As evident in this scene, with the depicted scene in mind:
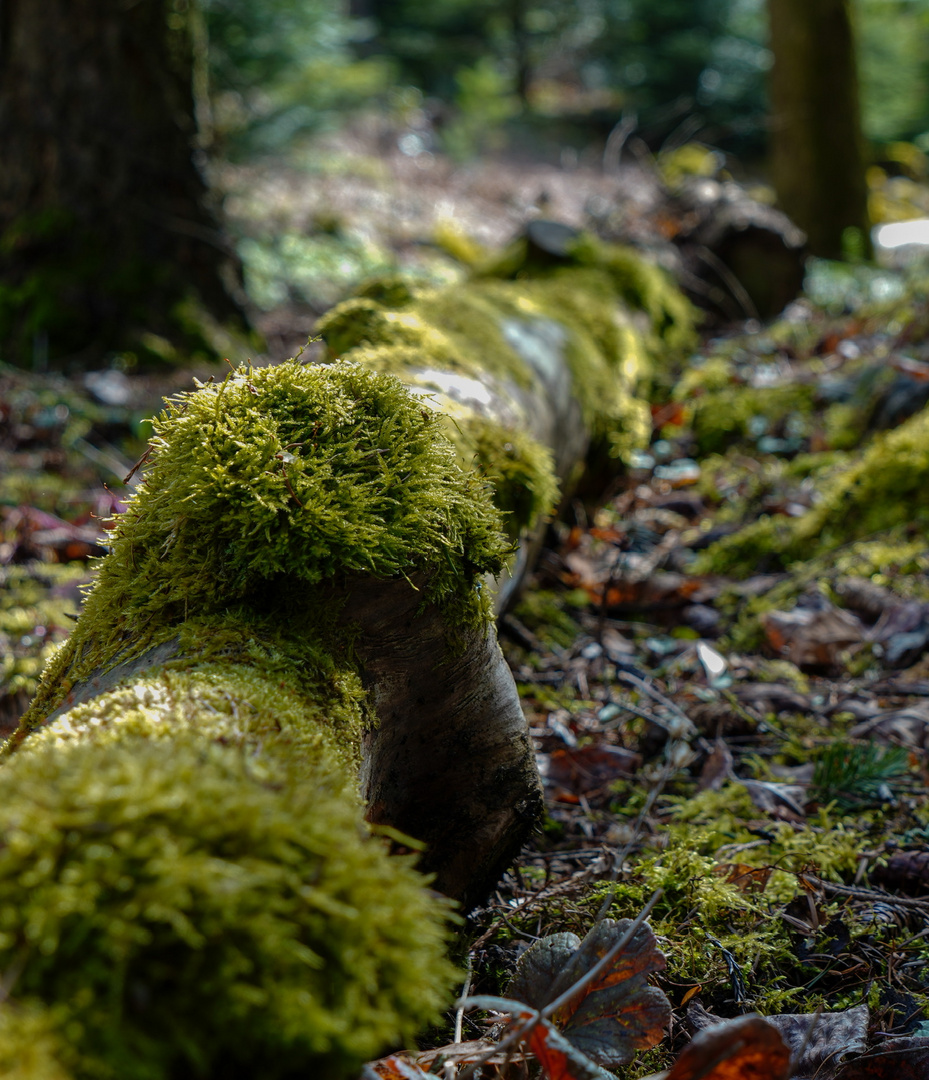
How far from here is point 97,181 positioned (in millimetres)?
5141

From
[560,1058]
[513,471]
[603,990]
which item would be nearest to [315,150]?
[513,471]

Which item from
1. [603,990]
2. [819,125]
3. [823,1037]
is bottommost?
[823,1037]

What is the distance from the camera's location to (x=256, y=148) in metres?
8.39

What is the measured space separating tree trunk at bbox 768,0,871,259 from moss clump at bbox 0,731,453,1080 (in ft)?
28.9

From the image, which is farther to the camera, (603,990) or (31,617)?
(31,617)

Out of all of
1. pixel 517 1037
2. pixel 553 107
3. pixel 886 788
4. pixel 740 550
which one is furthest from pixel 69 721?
pixel 553 107

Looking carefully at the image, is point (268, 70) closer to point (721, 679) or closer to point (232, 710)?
point (721, 679)

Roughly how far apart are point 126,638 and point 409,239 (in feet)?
31.8

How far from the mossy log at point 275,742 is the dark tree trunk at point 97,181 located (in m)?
3.33

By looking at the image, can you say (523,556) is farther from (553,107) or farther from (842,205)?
(553,107)

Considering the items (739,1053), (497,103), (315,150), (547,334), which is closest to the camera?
Answer: (739,1053)

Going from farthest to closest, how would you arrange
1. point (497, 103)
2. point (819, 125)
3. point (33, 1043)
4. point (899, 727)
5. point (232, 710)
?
point (497, 103) → point (819, 125) → point (899, 727) → point (232, 710) → point (33, 1043)

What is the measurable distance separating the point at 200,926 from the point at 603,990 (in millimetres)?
890

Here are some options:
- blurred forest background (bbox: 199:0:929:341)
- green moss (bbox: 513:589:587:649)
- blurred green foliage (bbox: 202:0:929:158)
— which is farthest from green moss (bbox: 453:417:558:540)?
blurred green foliage (bbox: 202:0:929:158)
